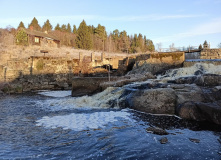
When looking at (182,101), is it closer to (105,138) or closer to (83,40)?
(105,138)

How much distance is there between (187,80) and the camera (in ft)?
34.8

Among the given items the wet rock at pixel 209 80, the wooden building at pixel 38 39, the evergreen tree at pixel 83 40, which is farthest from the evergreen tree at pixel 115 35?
the wet rock at pixel 209 80

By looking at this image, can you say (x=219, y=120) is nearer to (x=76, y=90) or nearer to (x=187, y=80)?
(x=187, y=80)

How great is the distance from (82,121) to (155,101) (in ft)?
11.5

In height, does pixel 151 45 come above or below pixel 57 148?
above

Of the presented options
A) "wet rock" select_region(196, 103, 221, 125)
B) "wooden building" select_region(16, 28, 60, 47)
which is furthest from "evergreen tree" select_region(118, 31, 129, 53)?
"wet rock" select_region(196, 103, 221, 125)

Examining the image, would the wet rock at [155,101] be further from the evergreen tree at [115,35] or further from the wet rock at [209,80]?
the evergreen tree at [115,35]

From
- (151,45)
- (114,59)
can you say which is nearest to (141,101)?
(114,59)

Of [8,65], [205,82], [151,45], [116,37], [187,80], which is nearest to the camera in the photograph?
[205,82]

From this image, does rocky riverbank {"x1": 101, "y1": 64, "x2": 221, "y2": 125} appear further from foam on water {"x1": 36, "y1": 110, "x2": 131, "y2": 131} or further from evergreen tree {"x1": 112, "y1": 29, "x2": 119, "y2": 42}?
evergreen tree {"x1": 112, "y1": 29, "x2": 119, "y2": 42}

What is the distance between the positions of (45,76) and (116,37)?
184ft

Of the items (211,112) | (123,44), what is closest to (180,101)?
(211,112)

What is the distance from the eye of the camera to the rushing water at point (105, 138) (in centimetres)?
399

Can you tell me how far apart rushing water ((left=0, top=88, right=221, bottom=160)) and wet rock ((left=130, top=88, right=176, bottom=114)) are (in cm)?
53
